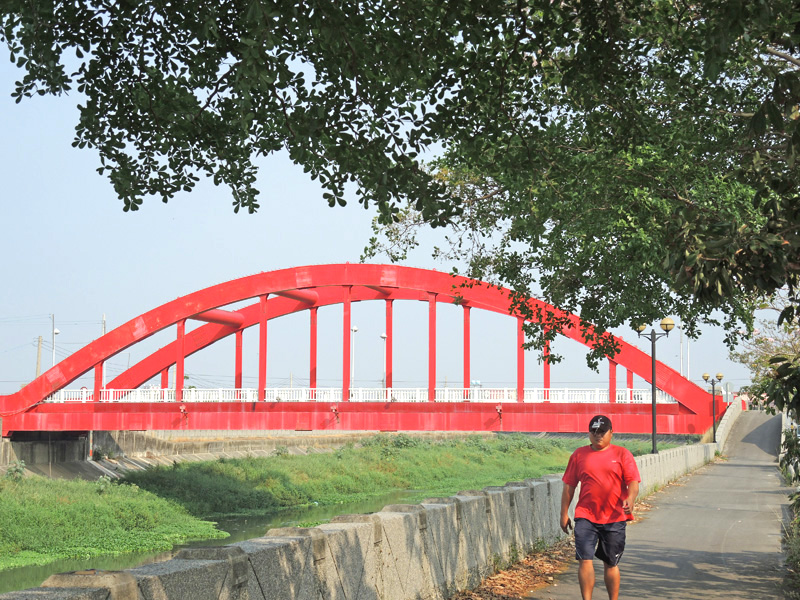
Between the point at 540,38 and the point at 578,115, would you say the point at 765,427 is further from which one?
the point at 540,38

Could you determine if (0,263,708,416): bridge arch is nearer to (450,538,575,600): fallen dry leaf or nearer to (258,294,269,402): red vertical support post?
(258,294,269,402): red vertical support post

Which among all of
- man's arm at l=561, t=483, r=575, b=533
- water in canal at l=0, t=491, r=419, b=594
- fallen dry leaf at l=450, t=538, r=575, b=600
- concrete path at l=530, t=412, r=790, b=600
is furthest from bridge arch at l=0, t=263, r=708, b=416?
man's arm at l=561, t=483, r=575, b=533

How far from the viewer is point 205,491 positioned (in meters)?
30.9

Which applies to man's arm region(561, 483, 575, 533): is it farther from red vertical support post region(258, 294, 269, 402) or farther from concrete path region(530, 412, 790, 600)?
red vertical support post region(258, 294, 269, 402)

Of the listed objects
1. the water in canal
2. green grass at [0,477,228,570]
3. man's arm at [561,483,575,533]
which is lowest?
the water in canal

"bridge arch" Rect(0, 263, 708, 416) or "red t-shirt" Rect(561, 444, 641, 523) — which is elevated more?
"bridge arch" Rect(0, 263, 708, 416)

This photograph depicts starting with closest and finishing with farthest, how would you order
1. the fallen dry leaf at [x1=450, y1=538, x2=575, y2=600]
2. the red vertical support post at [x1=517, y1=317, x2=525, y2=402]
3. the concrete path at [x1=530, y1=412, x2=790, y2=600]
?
the fallen dry leaf at [x1=450, y1=538, x2=575, y2=600]
the concrete path at [x1=530, y1=412, x2=790, y2=600]
the red vertical support post at [x1=517, y1=317, x2=525, y2=402]

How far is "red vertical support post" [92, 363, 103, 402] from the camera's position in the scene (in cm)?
3703

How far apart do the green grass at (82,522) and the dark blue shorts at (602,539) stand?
55.4 feet

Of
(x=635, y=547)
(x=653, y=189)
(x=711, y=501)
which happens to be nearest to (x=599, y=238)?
(x=653, y=189)

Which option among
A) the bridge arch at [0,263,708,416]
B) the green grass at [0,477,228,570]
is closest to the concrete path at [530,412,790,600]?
the bridge arch at [0,263,708,416]

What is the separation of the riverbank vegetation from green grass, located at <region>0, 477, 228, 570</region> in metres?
0.03

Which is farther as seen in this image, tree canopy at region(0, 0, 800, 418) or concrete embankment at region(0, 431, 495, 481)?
concrete embankment at region(0, 431, 495, 481)

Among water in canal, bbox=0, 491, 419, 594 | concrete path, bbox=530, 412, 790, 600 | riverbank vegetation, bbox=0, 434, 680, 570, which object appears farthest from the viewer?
riverbank vegetation, bbox=0, 434, 680, 570
